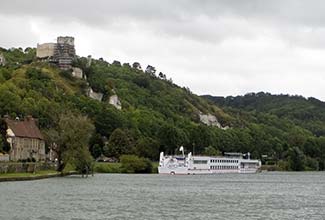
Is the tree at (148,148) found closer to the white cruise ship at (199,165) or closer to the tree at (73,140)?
the white cruise ship at (199,165)

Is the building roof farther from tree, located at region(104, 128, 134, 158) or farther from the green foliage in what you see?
tree, located at region(104, 128, 134, 158)

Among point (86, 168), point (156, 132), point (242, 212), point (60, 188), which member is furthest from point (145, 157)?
point (242, 212)

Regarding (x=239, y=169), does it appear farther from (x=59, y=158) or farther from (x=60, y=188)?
(x=60, y=188)

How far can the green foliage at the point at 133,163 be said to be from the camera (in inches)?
6107

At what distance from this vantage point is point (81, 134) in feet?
375

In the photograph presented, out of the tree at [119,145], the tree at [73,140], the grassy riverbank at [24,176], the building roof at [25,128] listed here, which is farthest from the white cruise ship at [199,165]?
the grassy riverbank at [24,176]

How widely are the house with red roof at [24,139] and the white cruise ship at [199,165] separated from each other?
29167 mm

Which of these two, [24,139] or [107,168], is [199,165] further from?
[24,139]

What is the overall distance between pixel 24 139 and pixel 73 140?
24909 millimetres

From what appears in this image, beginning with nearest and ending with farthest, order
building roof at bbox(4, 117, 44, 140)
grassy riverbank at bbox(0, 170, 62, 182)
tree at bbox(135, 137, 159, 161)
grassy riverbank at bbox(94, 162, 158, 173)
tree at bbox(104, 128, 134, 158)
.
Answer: grassy riverbank at bbox(0, 170, 62, 182) < building roof at bbox(4, 117, 44, 140) < grassy riverbank at bbox(94, 162, 158, 173) < tree at bbox(104, 128, 134, 158) < tree at bbox(135, 137, 159, 161)

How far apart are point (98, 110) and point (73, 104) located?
284 inches

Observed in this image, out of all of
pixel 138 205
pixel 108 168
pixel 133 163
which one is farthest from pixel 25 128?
pixel 138 205

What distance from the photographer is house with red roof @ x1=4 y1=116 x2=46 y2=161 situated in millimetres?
130375

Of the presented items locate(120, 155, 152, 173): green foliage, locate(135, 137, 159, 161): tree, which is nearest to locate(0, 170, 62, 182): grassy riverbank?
locate(120, 155, 152, 173): green foliage
